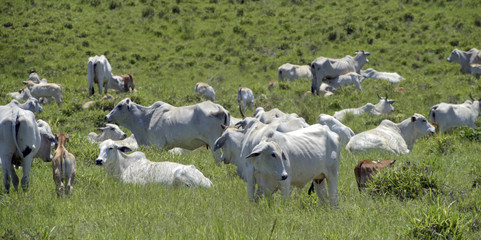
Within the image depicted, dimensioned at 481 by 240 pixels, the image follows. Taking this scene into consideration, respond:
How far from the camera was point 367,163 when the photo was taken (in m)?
8.90

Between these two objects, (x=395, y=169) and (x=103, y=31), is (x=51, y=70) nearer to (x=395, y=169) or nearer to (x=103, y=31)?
(x=103, y=31)

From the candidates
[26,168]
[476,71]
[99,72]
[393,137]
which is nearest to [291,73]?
[476,71]

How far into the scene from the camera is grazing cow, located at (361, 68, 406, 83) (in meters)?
23.7

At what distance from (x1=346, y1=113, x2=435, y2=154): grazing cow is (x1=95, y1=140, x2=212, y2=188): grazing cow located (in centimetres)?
484

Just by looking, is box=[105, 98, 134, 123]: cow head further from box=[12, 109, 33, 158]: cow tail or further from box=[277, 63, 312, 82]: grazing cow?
box=[277, 63, 312, 82]: grazing cow

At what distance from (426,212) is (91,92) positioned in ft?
50.8

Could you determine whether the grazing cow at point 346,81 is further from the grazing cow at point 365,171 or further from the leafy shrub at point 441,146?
the grazing cow at point 365,171

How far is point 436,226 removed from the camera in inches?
A: 239

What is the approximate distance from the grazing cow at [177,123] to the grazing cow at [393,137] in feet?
10.0

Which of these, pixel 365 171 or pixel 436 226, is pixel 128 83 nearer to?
pixel 365 171

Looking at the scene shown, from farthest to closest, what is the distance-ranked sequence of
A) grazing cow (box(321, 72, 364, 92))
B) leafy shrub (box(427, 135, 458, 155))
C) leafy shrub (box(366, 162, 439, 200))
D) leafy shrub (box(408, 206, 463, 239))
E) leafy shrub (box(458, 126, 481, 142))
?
1. grazing cow (box(321, 72, 364, 92))
2. leafy shrub (box(458, 126, 481, 142))
3. leafy shrub (box(427, 135, 458, 155))
4. leafy shrub (box(366, 162, 439, 200))
5. leafy shrub (box(408, 206, 463, 239))

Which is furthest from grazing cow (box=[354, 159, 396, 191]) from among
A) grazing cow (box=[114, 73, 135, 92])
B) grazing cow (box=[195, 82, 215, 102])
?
grazing cow (box=[114, 73, 135, 92])

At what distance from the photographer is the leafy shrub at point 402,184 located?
7969mm

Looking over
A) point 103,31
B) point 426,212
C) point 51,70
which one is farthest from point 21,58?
point 426,212
